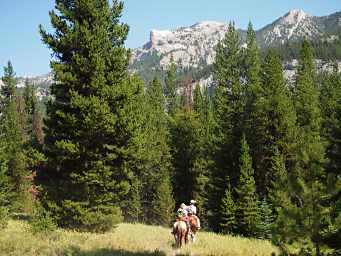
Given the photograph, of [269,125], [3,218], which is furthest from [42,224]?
[269,125]

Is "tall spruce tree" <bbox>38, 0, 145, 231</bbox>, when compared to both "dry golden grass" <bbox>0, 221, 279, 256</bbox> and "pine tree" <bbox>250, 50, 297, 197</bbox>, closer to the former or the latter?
"dry golden grass" <bbox>0, 221, 279, 256</bbox>

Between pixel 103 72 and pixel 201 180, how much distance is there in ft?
93.5

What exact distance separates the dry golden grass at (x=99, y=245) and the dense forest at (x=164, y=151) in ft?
4.16

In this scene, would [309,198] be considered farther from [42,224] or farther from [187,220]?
[42,224]

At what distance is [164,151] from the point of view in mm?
59031

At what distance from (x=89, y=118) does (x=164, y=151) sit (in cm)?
3670

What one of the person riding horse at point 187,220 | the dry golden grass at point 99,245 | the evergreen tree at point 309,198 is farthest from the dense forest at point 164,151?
the person riding horse at point 187,220

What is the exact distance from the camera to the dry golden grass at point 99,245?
56.9 feet

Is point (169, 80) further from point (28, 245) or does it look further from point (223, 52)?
point (28, 245)

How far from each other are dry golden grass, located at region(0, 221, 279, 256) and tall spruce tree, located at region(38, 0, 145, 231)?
2.17 metres

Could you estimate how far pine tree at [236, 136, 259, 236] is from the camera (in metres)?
38.8

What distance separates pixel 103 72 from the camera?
2383 centimetres

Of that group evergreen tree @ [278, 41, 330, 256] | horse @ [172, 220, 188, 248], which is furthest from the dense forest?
horse @ [172, 220, 188, 248]

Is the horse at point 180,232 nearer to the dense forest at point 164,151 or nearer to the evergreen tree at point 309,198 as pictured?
the dense forest at point 164,151
